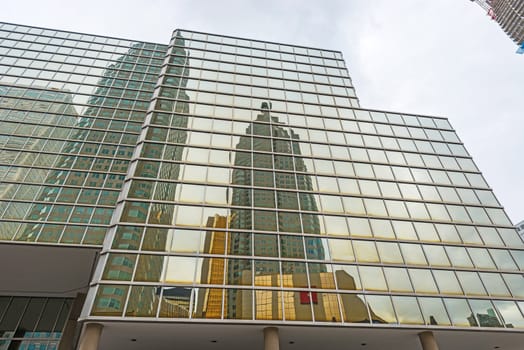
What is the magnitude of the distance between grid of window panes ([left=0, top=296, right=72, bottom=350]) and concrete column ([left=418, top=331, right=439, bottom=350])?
25633mm

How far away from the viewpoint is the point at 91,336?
13711 millimetres

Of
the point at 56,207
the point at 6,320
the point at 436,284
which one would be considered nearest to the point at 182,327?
the point at 56,207

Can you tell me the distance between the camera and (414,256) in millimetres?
19609

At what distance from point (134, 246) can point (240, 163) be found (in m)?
9.59

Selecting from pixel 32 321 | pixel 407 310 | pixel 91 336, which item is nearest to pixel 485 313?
pixel 407 310

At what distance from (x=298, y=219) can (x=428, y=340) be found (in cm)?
989

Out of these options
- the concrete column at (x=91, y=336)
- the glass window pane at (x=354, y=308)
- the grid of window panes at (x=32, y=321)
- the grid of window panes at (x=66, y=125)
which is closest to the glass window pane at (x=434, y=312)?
the glass window pane at (x=354, y=308)

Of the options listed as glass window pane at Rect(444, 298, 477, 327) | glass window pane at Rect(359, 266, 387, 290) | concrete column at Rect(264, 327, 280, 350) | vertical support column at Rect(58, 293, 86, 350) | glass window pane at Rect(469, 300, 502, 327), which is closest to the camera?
concrete column at Rect(264, 327, 280, 350)

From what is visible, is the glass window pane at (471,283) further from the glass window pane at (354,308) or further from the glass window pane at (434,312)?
the glass window pane at (354,308)

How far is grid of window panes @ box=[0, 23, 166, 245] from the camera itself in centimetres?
2117

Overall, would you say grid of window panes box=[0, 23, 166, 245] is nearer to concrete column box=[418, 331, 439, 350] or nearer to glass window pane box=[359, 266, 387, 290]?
glass window pane box=[359, 266, 387, 290]

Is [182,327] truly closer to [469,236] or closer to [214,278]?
[214,278]

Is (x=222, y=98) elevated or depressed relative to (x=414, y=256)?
elevated

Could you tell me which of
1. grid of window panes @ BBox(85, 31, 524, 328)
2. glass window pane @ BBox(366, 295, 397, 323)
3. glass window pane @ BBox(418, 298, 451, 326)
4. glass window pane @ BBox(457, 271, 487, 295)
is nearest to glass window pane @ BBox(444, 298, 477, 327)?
grid of window panes @ BBox(85, 31, 524, 328)
